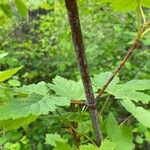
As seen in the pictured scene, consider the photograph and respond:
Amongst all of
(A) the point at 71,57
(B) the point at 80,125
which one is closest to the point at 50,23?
(A) the point at 71,57

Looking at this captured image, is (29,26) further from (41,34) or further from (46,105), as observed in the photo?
(46,105)

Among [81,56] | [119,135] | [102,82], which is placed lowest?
[119,135]

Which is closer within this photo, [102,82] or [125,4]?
[125,4]

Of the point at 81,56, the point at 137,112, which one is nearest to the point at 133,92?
the point at 137,112

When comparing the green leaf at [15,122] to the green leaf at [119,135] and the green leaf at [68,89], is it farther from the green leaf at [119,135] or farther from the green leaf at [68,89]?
the green leaf at [119,135]

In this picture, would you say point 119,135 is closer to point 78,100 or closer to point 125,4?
point 78,100

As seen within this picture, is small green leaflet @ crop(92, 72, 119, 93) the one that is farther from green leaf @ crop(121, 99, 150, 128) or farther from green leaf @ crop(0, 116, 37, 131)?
green leaf @ crop(0, 116, 37, 131)

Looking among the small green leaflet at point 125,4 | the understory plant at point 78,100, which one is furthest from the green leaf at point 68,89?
the small green leaflet at point 125,4
